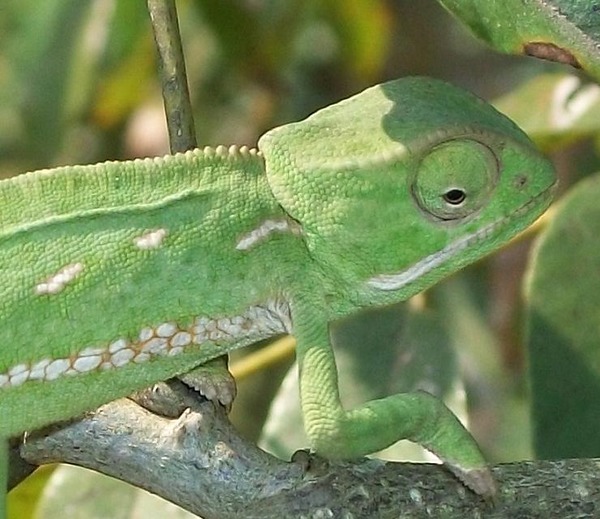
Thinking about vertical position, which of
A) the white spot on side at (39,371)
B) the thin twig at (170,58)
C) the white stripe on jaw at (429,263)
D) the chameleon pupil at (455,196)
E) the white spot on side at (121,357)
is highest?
the thin twig at (170,58)

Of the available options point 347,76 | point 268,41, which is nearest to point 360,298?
point 268,41

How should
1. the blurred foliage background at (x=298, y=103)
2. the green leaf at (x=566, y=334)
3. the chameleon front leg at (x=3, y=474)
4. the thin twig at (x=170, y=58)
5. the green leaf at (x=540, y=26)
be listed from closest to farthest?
the green leaf at (x=540, y=26) < the chameleon front leg at (x=3, y=474) < the thin twig at (x=170, y=58) < the green leaf at (x=566, y=334) < the blurred foliage background at (x=298, y=103)

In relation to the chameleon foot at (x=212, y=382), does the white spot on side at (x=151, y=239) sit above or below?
above

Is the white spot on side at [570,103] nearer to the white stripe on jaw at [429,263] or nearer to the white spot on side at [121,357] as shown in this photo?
the white stripe on jaw at [429,263]

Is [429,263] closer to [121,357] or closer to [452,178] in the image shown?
[452,178]

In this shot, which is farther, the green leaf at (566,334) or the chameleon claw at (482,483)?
the green leaf at (566,334)

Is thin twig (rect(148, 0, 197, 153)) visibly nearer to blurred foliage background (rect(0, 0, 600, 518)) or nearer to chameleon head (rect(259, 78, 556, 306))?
chameleon head (rect(259, 78, 556, 306))

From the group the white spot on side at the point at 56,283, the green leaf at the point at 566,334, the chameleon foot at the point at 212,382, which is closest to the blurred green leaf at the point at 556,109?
the green leaf at the point at 566,334

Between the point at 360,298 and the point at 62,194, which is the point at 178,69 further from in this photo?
the point at 360,298
